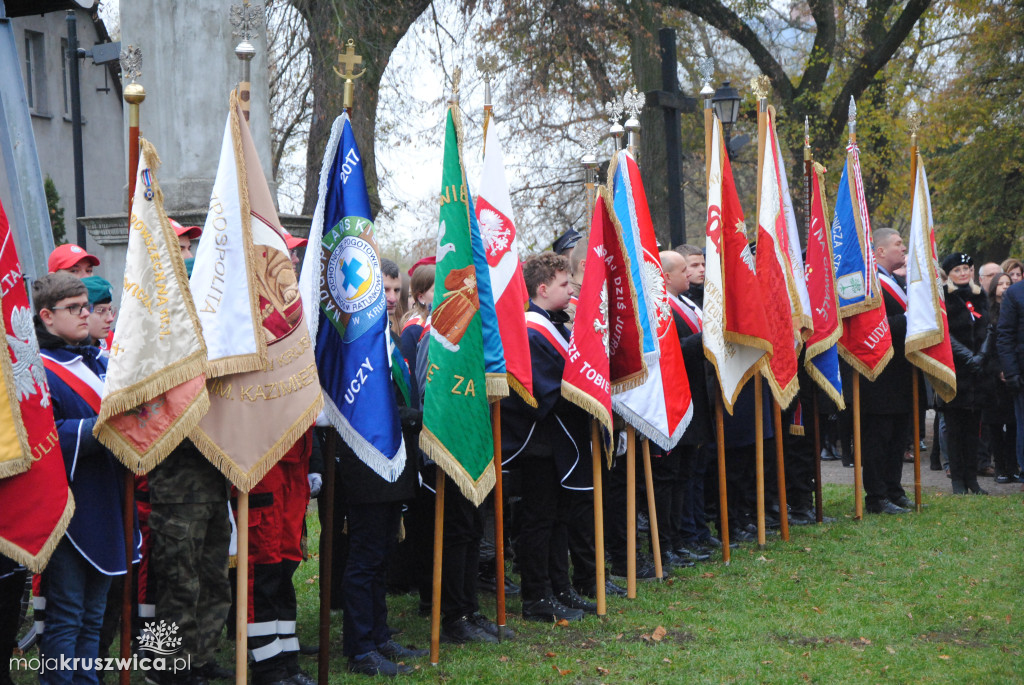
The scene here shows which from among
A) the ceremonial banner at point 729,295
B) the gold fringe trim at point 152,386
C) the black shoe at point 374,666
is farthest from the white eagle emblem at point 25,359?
the ceremonial banner at point 729,295

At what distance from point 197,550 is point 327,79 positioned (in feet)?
29.9

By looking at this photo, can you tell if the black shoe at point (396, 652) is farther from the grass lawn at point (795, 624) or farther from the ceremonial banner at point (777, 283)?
the ceremonial banner at point (777, 283)

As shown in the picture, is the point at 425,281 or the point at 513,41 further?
the point at 513,41

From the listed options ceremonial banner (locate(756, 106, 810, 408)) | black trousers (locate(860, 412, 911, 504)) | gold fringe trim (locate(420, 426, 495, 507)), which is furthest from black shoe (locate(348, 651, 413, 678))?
black trousers (locate(860, 412, 911, 504))

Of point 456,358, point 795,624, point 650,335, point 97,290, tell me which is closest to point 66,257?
point 97,290

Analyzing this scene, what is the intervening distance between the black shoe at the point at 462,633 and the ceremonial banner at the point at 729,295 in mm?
2586

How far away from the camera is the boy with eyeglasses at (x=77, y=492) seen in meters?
4.23

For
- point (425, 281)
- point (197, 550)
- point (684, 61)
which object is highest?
point (684, 61)

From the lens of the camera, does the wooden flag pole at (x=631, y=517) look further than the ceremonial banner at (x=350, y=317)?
Yes

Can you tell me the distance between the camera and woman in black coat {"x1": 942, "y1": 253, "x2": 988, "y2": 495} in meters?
9.65

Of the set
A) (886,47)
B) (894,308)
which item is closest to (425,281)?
(894,308)

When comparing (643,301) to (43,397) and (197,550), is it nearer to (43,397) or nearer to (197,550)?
(197,550)

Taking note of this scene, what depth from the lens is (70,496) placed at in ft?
13.4

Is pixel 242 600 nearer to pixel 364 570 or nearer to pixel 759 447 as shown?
pixel 364 570
